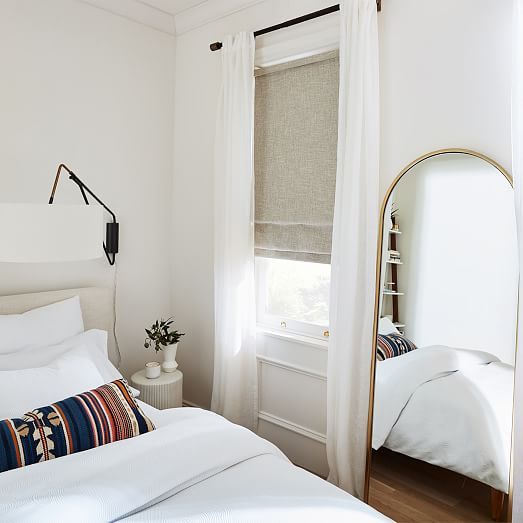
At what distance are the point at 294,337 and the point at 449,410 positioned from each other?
91 cm

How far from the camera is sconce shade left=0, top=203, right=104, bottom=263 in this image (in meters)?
1.42

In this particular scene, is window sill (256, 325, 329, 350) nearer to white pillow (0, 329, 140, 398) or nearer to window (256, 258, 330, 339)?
window (256, 258, 330, 339)

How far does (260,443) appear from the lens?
1956 mm

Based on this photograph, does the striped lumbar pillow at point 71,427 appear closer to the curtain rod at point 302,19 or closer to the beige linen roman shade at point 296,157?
the beige linen roman shade at point 296,157

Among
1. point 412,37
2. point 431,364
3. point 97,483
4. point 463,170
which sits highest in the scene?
point 412,37

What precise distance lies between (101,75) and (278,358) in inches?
73.2

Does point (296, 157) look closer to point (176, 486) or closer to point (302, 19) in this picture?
point (302, 19)

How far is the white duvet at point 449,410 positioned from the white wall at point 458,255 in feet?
0.25

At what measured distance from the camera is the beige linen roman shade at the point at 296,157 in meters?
2.57

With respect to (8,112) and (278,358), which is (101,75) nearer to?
(8,112)

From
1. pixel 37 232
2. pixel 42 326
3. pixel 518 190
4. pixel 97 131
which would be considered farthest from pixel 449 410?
pixel 97 131

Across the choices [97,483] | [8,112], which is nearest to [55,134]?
[8,112]

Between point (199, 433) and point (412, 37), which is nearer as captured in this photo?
point (199, 433)

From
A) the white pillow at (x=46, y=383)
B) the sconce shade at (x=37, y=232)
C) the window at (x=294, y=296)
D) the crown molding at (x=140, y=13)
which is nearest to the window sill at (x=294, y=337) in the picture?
the window at (x=294, y=296)
